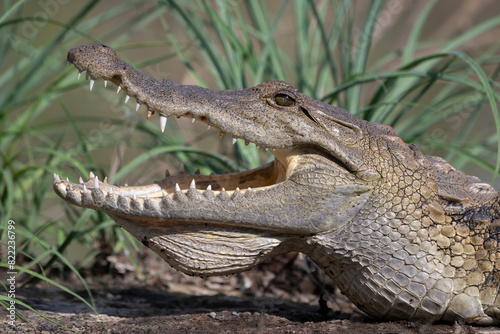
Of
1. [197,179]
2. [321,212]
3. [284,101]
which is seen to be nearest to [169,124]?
[197,179]

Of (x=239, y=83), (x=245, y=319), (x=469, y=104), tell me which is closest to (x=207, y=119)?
(x=245, y=319)

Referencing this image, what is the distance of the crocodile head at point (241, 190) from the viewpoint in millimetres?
2420

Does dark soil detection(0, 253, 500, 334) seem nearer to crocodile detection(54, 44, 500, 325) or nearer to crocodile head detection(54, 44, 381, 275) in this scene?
crocodile detection(54, 44, 500, 325)

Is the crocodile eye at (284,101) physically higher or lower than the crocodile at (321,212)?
higher

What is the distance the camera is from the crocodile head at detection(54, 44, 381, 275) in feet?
7.94

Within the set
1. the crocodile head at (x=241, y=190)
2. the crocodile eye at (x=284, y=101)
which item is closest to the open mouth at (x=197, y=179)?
the crocodile head at (x=241, y=190)

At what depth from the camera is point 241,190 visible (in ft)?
8.30

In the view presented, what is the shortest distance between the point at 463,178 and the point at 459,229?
0.32 metres

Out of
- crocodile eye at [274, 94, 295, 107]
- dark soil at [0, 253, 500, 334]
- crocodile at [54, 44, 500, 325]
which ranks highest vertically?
crocodile eye at [274, 94, 295, 107]

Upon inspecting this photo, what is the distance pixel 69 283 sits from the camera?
3.66 meters

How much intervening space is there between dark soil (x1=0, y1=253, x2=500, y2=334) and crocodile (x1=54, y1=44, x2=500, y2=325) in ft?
0.69

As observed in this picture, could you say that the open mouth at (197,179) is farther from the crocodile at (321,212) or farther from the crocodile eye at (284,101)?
the crocodile eye at (284,101)

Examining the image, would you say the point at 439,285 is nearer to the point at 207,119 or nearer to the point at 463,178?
the point at 463,178

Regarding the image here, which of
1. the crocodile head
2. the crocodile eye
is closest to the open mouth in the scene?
the crocodile head
